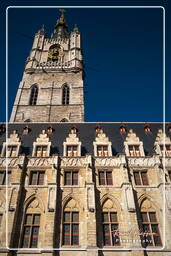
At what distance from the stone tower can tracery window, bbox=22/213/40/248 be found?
2299 cm

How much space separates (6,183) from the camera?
1722 cm

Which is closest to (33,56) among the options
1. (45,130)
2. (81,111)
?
(81,111)

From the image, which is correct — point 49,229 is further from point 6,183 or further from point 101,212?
point 6,183

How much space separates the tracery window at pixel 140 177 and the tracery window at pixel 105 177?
6.93 feet

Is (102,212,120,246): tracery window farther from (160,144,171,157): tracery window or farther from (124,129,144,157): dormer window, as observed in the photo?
(160,144,171,157): tracery window

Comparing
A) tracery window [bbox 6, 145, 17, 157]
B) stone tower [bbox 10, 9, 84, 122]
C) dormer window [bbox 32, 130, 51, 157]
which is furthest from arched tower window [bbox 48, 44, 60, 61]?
tracery window [bbox 6, 145, 17, 157]

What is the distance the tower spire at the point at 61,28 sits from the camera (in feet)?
220

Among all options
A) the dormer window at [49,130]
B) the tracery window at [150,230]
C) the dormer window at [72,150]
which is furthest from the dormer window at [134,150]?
the dormer window at [49,130]

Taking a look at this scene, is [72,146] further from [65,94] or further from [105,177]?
[65,94]

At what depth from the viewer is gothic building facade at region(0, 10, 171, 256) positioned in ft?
48.5

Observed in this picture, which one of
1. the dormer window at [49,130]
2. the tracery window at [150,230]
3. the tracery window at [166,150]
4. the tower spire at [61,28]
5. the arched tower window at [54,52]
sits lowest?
the tracery window at [150,230]

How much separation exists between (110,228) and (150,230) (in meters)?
2.84

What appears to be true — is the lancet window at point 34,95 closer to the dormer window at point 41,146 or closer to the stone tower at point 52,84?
the stone tower at point 52,84

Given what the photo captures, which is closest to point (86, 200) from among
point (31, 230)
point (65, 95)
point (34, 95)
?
point (31, 230)
